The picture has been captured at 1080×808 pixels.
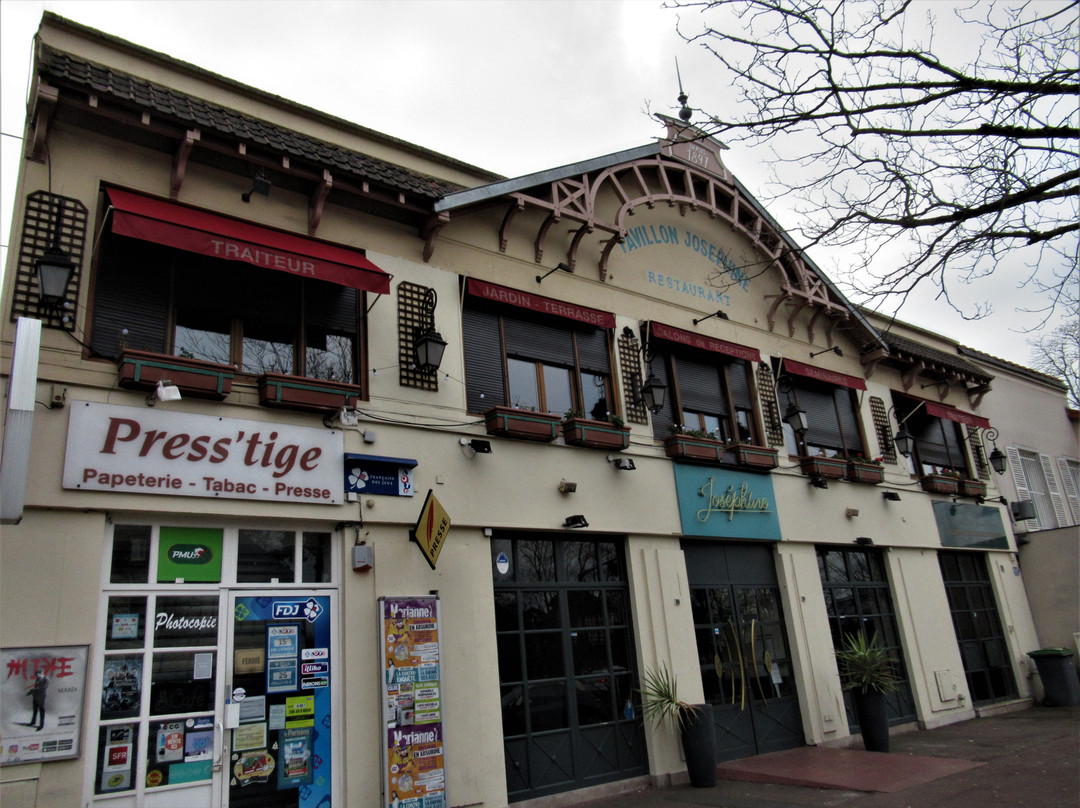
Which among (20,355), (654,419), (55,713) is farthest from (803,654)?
(20,355)

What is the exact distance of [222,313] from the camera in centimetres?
899

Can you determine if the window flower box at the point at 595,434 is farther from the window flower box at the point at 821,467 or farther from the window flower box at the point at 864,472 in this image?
the window flower box at the point at 864,472

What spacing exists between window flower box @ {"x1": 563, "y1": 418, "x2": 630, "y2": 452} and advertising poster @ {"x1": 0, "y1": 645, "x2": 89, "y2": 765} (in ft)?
21.5

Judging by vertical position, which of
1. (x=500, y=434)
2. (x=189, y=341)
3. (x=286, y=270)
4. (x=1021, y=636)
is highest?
(x=286, y=270)

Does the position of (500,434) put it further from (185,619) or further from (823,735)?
(823,735)

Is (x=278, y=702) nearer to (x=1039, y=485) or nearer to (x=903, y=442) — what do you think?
(x=903, y=442)

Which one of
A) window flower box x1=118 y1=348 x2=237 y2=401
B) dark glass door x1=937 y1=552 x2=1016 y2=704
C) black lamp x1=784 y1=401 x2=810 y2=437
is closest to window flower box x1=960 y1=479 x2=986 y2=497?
dark glass door x1=937 y1=552 x2=1016 y2=704

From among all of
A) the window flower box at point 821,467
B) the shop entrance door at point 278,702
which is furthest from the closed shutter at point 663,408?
the shop entrance door at point 278,702

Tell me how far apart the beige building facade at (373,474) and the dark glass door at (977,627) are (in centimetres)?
248

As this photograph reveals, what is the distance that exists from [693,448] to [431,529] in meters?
5.41

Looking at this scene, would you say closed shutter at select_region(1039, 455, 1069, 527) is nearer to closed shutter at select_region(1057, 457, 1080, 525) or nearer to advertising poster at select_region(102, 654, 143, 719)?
closed shutter at select_region(1057, 457, 1080, 525)

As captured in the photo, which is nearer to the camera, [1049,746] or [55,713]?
[55,713]

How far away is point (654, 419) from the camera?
13047 mm

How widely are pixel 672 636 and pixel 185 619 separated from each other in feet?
22.5
